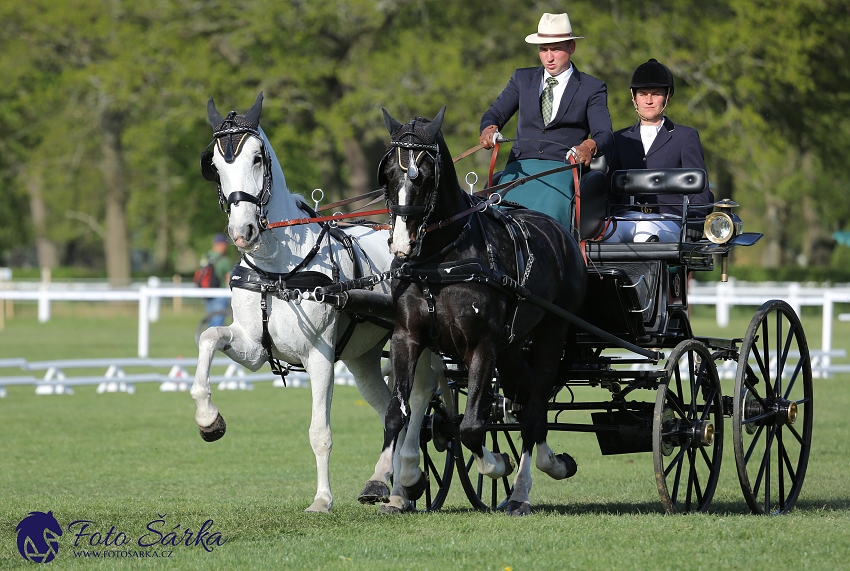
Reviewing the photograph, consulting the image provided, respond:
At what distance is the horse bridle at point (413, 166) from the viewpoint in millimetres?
6336

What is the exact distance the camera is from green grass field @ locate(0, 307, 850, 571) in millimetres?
5859

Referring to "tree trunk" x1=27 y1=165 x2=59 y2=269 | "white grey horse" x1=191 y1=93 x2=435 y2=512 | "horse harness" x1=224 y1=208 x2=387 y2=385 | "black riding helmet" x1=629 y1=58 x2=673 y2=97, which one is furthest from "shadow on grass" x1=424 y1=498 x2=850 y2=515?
"tree trunk" x1=27 y1=165 x2=59 y2=269

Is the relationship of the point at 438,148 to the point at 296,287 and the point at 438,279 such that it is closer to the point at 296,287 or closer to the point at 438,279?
the point at 438,279

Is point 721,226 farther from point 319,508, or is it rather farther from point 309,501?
point 309,501

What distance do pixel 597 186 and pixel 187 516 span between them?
3.38 m

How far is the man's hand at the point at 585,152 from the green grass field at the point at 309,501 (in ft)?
7.29

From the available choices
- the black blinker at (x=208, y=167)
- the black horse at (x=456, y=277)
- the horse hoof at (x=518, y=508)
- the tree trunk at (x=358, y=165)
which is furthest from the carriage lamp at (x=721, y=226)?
the tree trunk at (x=358, y=165)

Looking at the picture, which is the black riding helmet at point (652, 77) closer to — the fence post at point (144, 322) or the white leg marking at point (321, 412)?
the white leg marking at point (321, 412)

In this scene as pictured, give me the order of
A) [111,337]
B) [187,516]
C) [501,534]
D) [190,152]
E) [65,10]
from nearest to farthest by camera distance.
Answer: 1. [501,534]
2. [187,516]
3. [111,337]
4. [65,10]
5. [190,152]

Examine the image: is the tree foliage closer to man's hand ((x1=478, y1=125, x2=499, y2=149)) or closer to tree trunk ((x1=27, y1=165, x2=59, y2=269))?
man's hand ((x1=478, y1=125, x2=499, y2=149))

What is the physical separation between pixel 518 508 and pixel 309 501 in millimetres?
1917

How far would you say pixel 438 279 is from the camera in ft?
21.5

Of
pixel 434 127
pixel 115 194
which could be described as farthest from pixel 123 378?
pixel 115 194

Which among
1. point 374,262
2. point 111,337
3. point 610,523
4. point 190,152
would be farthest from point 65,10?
point 610,523
